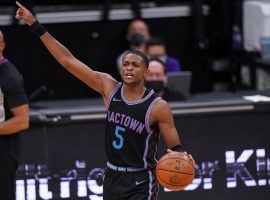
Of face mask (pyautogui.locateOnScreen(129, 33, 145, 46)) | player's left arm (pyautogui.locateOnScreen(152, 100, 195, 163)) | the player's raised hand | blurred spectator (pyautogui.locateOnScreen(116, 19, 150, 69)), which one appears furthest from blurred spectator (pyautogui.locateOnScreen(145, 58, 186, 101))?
the player's raised hand

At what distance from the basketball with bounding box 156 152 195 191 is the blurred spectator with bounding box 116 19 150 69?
4.39m

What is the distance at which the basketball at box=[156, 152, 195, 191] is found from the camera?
21.7ft

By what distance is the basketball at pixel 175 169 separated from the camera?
6617 mm

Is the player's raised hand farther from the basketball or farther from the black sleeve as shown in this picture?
the basketball

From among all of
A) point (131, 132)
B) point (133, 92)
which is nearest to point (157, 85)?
point (133, 92)

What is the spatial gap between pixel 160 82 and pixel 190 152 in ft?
3.06

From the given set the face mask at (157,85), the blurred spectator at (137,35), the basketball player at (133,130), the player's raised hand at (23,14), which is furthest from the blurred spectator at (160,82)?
the player's raised hand at (23,14)

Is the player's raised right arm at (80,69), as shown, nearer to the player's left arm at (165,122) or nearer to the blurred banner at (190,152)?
the player's left arm at (165,122)

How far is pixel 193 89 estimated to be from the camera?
12695 millimetres

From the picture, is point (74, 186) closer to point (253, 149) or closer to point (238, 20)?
point (253, 149)

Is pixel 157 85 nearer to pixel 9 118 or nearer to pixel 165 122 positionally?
pixel 9 118

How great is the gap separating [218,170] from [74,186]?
1495mm

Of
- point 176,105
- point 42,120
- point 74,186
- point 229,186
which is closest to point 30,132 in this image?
point 42,120

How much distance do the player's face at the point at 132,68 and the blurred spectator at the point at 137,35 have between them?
4133 mm
